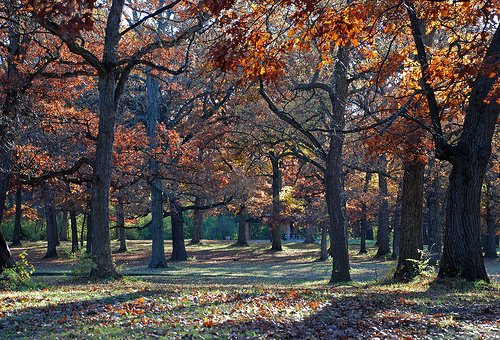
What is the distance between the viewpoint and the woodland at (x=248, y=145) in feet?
25.5

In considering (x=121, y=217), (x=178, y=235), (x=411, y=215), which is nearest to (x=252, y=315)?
(x=411, y=215)

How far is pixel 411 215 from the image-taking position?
1544 centimetres

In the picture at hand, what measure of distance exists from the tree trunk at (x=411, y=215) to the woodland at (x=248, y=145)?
4 centimetres

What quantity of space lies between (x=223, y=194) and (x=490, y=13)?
19.9 meters

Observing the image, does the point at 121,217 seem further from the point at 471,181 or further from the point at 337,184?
the point at 471,181

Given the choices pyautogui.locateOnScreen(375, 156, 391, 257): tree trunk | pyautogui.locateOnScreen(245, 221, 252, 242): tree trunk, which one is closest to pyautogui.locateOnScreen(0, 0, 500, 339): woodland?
pyautogui.locateOnScreen(375, 156, 391, 257): tree trunk

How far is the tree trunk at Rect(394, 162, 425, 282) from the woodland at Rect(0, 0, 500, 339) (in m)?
0.04

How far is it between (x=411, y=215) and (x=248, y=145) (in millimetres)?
8788

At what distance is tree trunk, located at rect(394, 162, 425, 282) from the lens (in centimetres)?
1528

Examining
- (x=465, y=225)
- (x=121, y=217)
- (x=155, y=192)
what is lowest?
(x=465, y=225)

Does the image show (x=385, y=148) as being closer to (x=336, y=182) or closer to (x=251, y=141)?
(x=336, y=182)

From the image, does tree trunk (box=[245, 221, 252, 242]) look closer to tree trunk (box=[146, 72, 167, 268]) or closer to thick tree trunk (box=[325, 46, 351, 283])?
tree trunk (box=[146, 72, 167, 268])

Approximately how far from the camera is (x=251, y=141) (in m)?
22.5

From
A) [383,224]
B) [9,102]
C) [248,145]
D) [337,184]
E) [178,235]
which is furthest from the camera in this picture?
[383,224]
